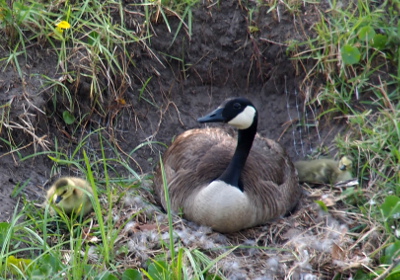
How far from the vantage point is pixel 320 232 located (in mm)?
5621

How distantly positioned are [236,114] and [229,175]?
0.46m

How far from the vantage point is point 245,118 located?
567 centimetres

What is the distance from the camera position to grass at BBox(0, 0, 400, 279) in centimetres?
502

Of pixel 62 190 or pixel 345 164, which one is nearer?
pixel 62 190

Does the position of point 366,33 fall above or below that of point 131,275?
above

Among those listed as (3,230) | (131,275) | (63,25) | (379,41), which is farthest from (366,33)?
(3,230)

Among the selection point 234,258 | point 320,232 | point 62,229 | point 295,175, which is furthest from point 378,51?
point 62,229

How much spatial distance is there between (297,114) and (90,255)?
2.76 meters

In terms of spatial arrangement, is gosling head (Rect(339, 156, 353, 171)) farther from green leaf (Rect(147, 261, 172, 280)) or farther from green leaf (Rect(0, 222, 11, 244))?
green leaf (Rect(0, 222, 11, 244))

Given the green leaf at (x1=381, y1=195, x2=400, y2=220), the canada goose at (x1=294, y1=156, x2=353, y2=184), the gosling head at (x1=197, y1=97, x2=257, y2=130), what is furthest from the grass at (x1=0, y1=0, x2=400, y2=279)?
the gosling head at (x1=197, y1=97, x2=257, y2=130)

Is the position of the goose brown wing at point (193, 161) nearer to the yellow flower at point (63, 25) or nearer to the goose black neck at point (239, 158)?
the goose black neck at point (239, 158)

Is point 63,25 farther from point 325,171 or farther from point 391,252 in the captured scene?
point 391,252

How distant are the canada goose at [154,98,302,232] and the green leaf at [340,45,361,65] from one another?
3.27 feet

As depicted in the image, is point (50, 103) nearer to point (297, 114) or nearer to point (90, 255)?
point (90, 255)
